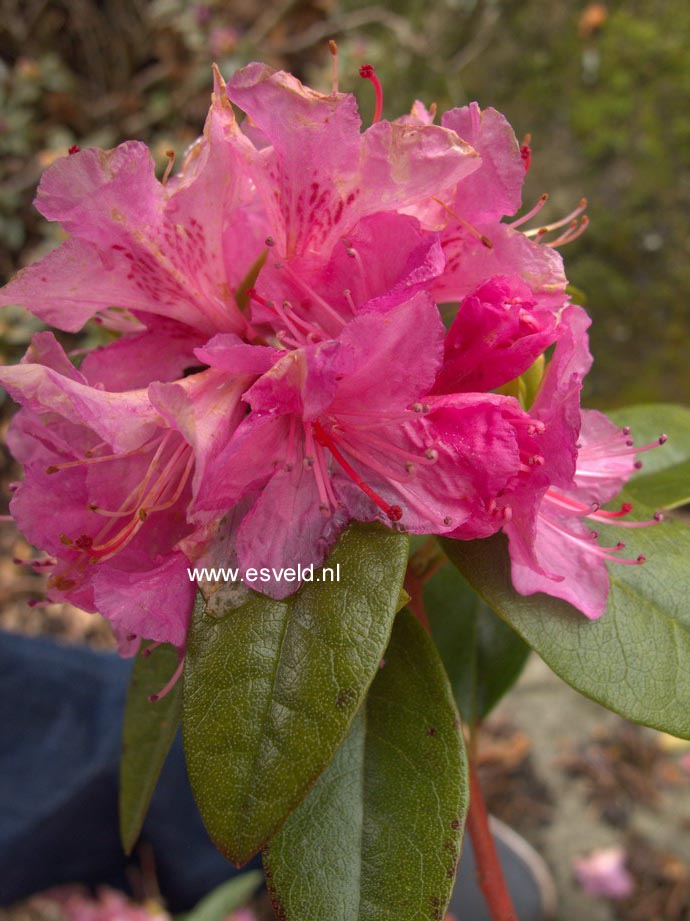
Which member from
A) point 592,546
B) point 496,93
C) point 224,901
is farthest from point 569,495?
point 496,93

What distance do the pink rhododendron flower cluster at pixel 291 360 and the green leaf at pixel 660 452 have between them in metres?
0.18

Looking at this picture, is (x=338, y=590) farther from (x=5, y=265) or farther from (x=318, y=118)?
(x=5, y=265)

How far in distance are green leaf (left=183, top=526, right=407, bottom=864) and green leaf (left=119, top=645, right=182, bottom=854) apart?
0.21 meters

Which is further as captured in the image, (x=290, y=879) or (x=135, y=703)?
(x=135, y=703)

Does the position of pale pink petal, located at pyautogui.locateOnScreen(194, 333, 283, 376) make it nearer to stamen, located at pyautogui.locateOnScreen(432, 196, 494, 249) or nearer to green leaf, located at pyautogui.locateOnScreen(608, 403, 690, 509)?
stamen, located at pyautogui.locateOnScreen(432, 196, 494, 249)

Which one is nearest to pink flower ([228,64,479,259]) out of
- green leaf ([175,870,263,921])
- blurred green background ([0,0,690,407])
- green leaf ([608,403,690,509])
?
green leaf ([608,403,690,509])

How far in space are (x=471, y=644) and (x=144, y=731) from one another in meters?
0.33

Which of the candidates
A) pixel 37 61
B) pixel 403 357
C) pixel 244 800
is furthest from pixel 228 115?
pixel 37 61

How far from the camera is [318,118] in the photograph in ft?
1.58

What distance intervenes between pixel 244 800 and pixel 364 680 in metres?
0.10

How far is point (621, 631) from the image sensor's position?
552 millimetres

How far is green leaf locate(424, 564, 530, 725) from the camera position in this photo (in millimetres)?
808

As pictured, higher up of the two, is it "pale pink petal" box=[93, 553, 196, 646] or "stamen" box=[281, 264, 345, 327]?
"stamen" box=[281, 264, 345, 327]

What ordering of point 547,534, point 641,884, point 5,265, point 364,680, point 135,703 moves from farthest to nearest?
point 5,265
point 641,884
point 135,703
point 547,534
point 364,680
